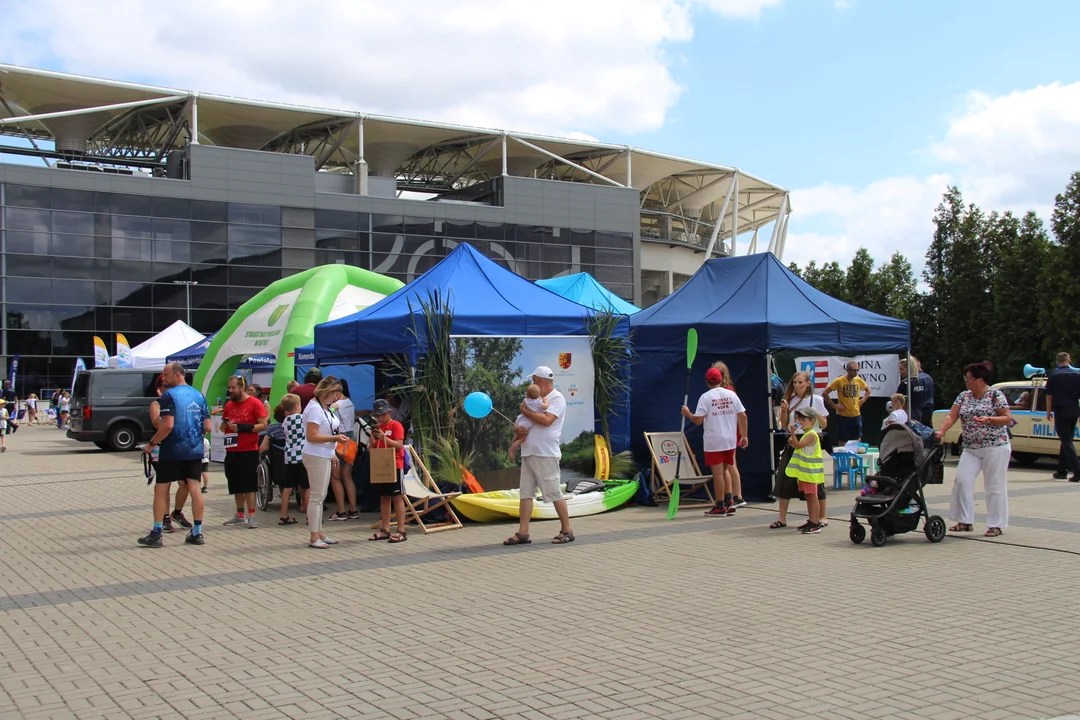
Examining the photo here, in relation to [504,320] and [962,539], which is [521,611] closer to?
[962,539]

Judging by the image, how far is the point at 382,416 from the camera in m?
9.84

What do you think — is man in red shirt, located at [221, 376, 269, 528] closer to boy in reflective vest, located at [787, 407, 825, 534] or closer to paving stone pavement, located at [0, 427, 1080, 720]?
paving stone pavement, located at [0, 427, 1080, 720]

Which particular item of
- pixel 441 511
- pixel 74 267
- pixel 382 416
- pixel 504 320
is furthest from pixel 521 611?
pixel 74 267

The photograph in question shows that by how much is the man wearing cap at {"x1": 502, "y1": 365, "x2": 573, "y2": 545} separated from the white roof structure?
4609cm

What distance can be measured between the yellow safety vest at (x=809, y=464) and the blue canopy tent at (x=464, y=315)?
3.57 metres

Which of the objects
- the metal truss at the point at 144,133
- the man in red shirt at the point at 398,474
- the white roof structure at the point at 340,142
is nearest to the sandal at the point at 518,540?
the man in red shirt at the point at 398,474

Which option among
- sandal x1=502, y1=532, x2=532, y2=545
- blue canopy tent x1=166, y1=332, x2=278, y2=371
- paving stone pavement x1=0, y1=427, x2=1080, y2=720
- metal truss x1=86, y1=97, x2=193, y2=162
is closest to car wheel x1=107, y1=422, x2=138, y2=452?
blue canopy tent x1=166, y1=332, x2=278, y2=371

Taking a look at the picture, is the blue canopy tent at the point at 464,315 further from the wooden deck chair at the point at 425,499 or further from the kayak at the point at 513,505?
the wooden deck chair at the point at 425,499

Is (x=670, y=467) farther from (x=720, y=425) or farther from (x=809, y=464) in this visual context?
(x=809, y=464)

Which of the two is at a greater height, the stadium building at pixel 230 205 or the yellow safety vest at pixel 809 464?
the stadium building at pixel 230 205

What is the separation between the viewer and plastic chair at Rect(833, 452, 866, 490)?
13.6 metres

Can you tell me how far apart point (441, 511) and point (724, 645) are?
576 centimetres

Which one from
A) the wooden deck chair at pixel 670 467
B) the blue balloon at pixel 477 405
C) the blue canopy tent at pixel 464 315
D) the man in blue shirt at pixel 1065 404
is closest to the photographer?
the blue balloon at pixel 477 405

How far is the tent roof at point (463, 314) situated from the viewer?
1169 centimetres
